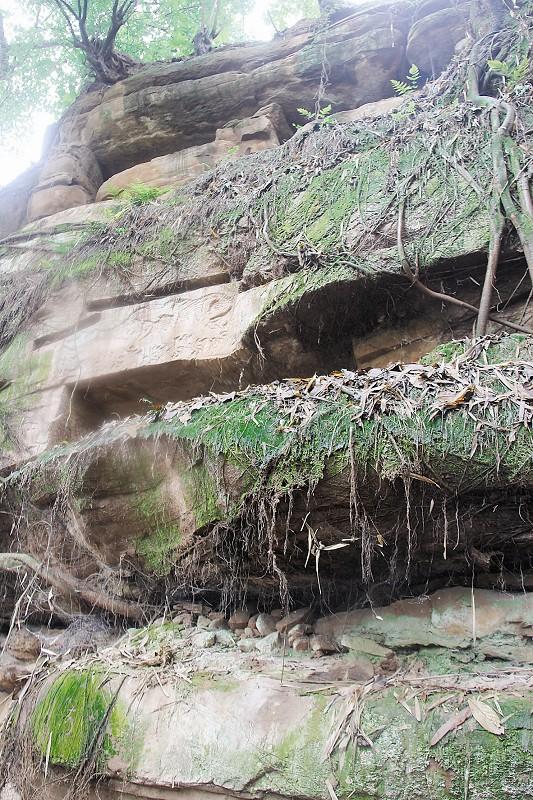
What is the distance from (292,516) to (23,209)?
955 cm

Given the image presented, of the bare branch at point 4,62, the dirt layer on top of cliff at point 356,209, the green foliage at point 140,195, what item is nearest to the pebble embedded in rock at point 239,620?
the dirt layer on top of cliff at point 356,209

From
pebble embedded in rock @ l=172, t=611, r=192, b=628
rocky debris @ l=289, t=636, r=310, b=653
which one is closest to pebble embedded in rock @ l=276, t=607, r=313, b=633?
rocky debris @ l=289, t=636, r=310, b=653

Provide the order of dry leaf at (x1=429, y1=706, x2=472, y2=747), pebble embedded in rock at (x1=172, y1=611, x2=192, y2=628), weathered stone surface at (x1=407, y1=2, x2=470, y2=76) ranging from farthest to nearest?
weathered stone surface at (x1=407, y1=2, x2=470, y2=76), pebble embedded in rock at (x1=172, y1=611, x2=192, y2=628), dry leaf at (x1=429, y1=706, x2=472, y2=747)

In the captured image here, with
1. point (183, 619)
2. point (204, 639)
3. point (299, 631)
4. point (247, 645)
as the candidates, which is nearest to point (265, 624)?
point (247, 645)

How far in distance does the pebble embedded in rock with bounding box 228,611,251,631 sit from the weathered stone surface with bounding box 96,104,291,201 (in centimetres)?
668

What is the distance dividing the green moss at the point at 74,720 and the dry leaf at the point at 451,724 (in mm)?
2156

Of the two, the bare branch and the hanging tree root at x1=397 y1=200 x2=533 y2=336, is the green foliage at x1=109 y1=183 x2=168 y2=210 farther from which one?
the bare branch

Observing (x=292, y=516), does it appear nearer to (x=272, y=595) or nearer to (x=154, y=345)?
(x=272, y=595)

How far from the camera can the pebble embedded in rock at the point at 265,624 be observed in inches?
176

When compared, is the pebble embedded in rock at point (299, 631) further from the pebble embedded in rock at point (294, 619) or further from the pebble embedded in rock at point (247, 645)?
the pebble embedded in rock at point (247, 645)

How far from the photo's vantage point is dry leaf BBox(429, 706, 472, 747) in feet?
9.76

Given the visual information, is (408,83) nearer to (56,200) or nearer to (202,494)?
(56,200)

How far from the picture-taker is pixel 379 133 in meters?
6.52

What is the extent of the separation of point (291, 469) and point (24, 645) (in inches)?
136
